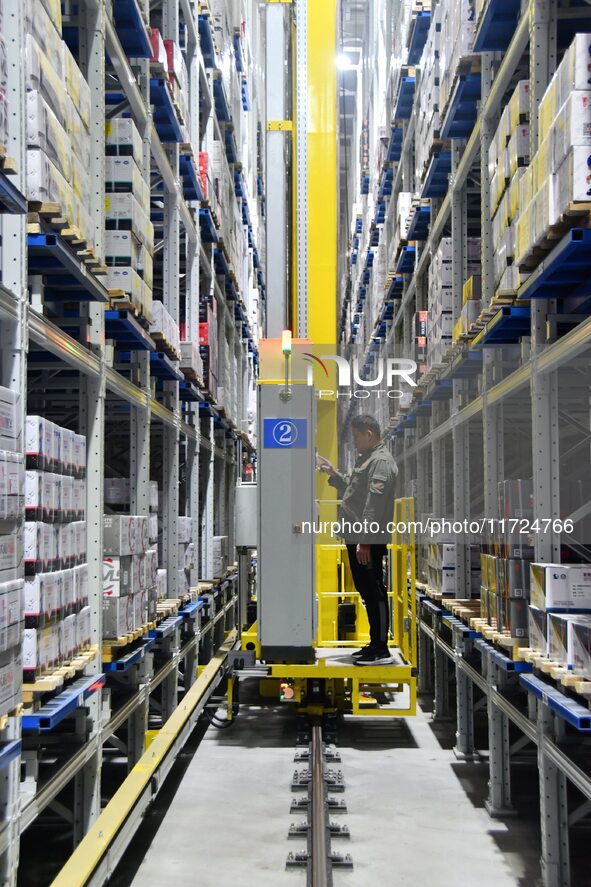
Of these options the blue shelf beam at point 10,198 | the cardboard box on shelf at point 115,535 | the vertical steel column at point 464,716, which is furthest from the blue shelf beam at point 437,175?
the blue shelf beam at point 10,198

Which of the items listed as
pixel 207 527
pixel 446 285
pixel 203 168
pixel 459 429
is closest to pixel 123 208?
pixel 446 285

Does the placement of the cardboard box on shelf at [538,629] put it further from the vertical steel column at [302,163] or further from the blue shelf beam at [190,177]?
the blue shelf beam at [190,177]

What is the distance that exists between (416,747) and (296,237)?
4.27 m

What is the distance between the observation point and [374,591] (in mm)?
7281

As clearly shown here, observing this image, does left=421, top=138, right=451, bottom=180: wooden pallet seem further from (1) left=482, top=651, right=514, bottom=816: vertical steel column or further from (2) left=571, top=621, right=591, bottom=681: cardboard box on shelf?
(2) left=571, top=621, right=591, bottom=681: cardboard box on shelf

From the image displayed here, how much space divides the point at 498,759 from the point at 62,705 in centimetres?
304

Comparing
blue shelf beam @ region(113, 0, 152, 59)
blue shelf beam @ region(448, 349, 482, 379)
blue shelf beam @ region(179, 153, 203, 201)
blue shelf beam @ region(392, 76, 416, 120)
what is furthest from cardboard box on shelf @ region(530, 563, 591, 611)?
blue shelf beam @ region(392, 76, 416, 120)

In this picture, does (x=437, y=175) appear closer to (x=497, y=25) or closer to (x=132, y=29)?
(x=497, y=25)

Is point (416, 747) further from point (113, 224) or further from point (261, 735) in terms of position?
point (113, 224)

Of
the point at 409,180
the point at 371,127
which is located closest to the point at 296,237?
the point at 409,180

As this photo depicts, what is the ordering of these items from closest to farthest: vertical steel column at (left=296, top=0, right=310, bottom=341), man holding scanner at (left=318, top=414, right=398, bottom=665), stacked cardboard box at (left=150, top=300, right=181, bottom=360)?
stacked cardboard box at (left=150, top=300, right=181, bottom=360) < man holding scanner at (left=318, top=414, right=398, bottom=665) < vertical steel column at (left=296, top=0, right=310, bottom=341)

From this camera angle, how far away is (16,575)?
335 centimetres

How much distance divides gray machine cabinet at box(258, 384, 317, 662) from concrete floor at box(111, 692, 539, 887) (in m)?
1.11

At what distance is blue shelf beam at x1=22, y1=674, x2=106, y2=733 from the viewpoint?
360 cm
